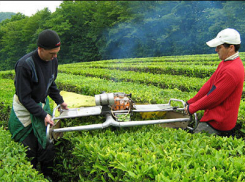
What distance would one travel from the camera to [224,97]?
2691mm

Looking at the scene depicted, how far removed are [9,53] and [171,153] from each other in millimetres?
48775

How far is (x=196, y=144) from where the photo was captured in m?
2.40

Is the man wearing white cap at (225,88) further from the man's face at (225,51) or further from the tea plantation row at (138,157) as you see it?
the tea plantation row at (138,157)

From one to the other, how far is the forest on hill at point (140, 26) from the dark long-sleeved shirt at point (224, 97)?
24168 mm

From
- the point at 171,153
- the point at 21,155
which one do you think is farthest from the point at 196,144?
the point at 21,155

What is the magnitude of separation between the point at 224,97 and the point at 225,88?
129 mm

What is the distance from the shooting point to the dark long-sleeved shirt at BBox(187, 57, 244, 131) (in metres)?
2.62

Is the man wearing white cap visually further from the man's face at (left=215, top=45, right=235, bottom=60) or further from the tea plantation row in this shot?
the tea plantation row

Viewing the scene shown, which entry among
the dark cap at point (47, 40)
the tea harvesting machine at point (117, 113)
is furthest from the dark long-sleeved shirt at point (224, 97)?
the dark cap at point (47, 40)

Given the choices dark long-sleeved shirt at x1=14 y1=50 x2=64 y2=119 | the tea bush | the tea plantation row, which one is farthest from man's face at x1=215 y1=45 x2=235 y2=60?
the tea bush

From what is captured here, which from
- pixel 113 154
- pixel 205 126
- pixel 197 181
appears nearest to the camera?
pixel 197 181

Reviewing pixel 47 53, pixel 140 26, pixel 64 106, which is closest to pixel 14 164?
pixel 64 106

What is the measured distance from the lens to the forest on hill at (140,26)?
2595cm

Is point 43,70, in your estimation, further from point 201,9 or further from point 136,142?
point 201,9
